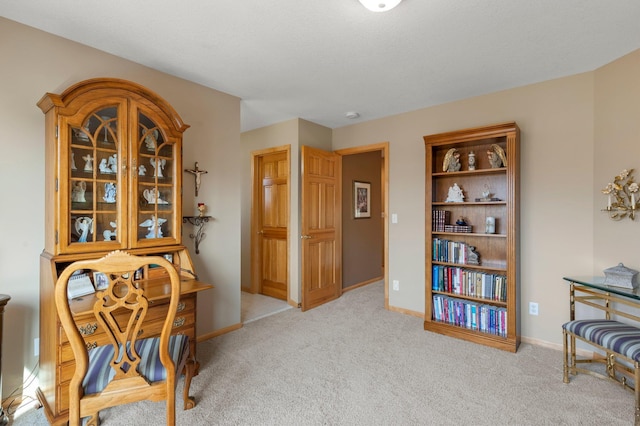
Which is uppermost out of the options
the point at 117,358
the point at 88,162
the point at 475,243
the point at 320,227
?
the point at 88,162

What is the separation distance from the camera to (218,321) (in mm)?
3127

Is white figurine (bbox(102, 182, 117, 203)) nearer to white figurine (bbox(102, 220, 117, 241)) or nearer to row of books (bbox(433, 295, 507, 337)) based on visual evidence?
white figurine (bbox(102, 220, 117, 241))

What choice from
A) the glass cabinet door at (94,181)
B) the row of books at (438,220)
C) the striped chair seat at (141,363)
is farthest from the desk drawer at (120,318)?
the row of books at (438,220)

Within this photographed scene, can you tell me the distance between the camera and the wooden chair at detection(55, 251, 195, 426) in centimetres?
136

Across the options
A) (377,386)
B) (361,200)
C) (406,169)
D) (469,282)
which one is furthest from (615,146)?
(361,200)

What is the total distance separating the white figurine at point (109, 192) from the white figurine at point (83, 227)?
0.54 feet

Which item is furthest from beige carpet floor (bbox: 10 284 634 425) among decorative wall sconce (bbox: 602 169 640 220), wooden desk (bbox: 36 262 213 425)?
decorative wall sconce (bbox: 602 169 640 220)

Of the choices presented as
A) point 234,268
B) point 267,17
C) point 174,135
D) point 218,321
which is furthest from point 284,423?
point 267,17

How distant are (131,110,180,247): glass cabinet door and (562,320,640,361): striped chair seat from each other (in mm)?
3046

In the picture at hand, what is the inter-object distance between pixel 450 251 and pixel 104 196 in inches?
124

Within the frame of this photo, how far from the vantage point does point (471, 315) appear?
10.2ft

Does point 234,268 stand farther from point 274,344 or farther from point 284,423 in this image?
point 284,423

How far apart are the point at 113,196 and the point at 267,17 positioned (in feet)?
5.17

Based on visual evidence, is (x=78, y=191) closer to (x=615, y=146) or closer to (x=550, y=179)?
(x=550, y=179)
